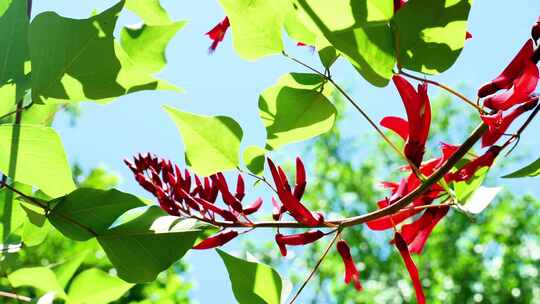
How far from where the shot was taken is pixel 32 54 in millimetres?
504

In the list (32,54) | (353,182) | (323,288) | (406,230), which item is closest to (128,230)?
(32,54)

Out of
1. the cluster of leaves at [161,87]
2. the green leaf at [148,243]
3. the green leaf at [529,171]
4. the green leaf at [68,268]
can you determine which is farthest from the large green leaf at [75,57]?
the green leaf at [68,268]

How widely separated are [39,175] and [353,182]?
9298 millimetres

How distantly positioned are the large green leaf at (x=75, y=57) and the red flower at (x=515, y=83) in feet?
0.96

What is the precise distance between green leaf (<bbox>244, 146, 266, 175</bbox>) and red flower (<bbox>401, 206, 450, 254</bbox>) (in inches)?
6.1

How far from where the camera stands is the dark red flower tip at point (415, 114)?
0.48 m

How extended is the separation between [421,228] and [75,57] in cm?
35

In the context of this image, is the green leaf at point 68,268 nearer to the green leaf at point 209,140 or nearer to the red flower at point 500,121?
the green leaf at point 209,140

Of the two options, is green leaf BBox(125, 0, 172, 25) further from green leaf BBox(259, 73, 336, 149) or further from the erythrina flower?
the erythrina flower

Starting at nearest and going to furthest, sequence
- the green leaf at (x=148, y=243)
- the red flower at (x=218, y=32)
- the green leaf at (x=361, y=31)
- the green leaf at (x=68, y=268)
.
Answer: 1. the green leaf at (x=361, y=31)
2. the green leaf at (x=148, y=243)
3. the red flower at (x=218, y=32)
4. the green leaf at (x=68, y=268)

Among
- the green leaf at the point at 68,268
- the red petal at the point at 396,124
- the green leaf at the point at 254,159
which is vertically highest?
the red petal at the point at 396,124

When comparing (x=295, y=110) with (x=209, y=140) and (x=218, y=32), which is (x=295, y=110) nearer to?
(x=209, y=140)

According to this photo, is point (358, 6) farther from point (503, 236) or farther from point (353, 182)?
point (353, 182)

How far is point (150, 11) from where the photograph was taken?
0.62 m
